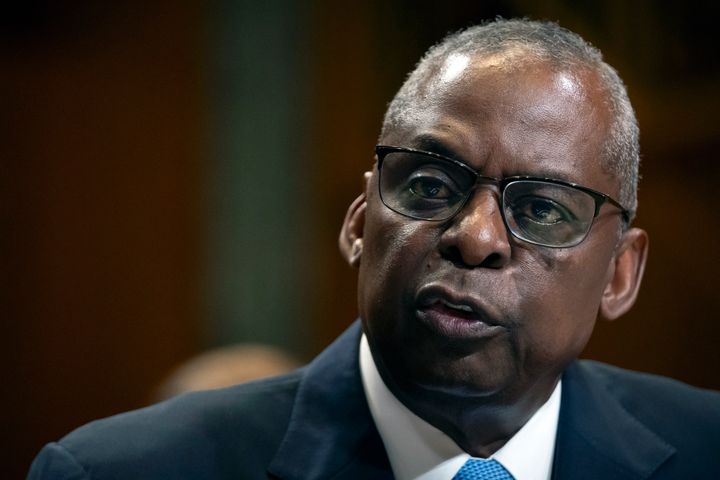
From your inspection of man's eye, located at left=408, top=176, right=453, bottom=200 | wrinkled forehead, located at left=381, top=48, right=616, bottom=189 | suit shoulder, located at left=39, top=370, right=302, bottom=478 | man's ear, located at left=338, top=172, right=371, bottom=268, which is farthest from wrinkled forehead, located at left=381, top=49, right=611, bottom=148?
suit shoulder, located at left=39, top=370, right=302, bottom=478

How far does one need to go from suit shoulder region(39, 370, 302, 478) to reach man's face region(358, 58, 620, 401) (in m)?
0.27

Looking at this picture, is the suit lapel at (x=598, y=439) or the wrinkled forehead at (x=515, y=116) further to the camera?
the suit lapel at (x=598, y=439)

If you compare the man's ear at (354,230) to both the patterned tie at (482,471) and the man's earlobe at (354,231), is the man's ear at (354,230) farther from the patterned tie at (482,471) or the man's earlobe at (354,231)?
the patterned tie at (482,471)

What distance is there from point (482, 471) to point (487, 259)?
1.44 feet

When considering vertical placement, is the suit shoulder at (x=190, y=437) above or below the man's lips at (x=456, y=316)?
below

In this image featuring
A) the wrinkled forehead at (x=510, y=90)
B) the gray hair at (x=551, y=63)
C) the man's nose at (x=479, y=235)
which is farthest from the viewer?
the gray hair at (x=551, y=63)

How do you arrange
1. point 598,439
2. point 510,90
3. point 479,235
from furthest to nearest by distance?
1. point 598,439
2. point 510,90
3. point 479,235

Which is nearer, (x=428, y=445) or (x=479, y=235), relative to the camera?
(x=479, y=235)

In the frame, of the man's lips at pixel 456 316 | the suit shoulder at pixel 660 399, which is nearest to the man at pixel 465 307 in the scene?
the man's lips at pixel 456 316

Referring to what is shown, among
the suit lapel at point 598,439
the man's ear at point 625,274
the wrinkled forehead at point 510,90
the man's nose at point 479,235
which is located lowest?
the suit lapel at point 598,439

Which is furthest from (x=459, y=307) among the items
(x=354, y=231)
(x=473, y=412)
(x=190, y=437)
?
(x=190, y=437)

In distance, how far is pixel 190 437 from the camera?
85.6 inches

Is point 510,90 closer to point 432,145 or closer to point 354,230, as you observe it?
point 432,145

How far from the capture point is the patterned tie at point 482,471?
2.16 meters
